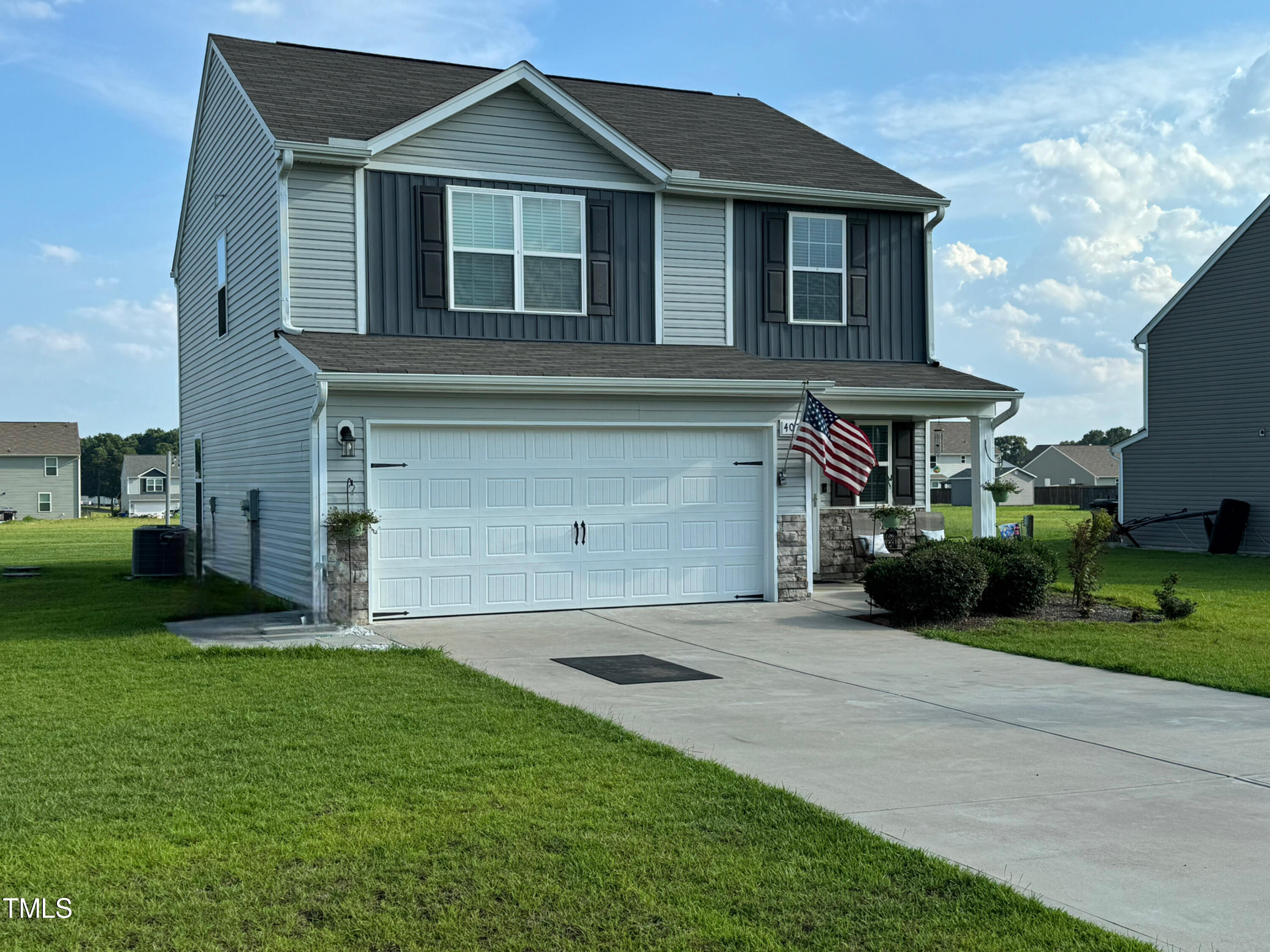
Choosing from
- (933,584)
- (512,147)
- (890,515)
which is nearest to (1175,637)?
(933,584)

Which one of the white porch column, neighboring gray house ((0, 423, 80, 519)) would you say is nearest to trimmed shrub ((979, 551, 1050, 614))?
the white porch column

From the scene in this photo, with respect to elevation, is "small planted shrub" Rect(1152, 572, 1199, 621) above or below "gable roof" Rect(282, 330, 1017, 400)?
below

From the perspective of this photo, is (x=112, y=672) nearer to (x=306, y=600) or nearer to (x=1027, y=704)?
(x=306, y=600)

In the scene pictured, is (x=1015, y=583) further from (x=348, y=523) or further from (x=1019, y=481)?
(x=1019, y=481)

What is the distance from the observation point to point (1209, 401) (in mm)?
25734

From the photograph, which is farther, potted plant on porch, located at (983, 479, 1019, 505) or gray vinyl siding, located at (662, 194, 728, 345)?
potted plant on porch, located at (983, 479, 1019, 505)

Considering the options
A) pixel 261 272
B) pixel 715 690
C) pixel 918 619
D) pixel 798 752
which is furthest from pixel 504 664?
pixel 261 272

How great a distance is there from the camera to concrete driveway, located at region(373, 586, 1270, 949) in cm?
491

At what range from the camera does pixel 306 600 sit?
13.2m

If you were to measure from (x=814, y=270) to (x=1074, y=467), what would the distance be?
239 ft

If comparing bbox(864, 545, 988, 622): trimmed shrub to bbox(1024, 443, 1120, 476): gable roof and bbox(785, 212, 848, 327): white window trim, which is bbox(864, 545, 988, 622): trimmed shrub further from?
bbox(1024, 443, 1120, 476): gable roof

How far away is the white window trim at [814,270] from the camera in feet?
54.9

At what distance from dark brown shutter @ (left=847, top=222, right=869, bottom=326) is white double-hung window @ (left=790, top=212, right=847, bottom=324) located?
11 cm

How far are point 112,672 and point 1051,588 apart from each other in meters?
12.2
